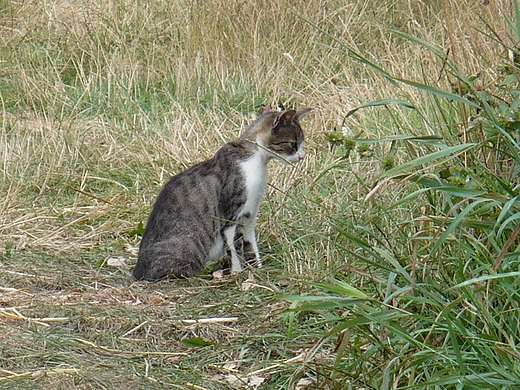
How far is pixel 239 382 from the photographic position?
392cm

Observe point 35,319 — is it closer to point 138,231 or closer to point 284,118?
point 138,231

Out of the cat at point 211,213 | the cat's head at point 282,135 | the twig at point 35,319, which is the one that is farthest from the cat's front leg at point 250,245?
the twig at point 35,319

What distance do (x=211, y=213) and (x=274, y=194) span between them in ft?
1.87

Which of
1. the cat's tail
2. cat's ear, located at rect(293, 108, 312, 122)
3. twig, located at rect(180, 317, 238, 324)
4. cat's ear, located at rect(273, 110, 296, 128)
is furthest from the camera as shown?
cat's ear, located at rect(293, 108, 312, 122)

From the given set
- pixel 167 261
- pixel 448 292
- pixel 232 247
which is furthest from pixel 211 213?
pixel 448 292

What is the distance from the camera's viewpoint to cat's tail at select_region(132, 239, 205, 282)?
5.20 metres

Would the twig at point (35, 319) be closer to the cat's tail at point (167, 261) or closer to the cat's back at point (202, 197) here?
the cat's tail at point (167, 261)

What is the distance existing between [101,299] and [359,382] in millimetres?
1898

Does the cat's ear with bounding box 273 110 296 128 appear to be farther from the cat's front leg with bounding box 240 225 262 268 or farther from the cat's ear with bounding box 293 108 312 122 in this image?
the cat's front leg with bounding box 240 225 262 268

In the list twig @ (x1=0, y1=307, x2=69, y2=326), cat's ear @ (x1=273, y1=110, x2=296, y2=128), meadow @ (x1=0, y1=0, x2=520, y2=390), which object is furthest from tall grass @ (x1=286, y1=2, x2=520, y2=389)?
cat's ear @ (x1=273, y1=110, x2=296, y2=128)

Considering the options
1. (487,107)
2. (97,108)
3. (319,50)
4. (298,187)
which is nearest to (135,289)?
(298,187)

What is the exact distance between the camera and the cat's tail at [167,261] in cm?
520

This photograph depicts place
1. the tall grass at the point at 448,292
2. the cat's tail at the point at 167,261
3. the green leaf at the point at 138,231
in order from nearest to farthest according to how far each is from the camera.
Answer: the tall grass at the point at 448,292
the cat's tail at the point at 167,261
the green leaf at the point at 138,231

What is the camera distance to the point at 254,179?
17.8 feet
